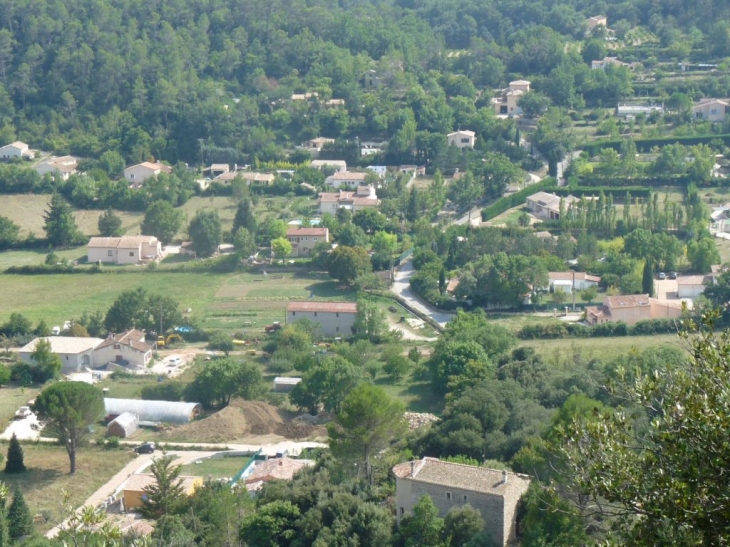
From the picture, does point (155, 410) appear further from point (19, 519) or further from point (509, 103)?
point (509, 103)

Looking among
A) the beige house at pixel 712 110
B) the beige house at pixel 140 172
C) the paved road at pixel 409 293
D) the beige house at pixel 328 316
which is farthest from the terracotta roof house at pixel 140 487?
the beige house at pixel 712 110

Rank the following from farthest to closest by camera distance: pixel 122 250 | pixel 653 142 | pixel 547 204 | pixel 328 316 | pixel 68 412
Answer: pixel 653 142 → pixel 547 204 → pixel 122 250 → pixel 328 316 → pixel 68 412

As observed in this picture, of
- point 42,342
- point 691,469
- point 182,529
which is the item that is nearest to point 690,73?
point 42,342

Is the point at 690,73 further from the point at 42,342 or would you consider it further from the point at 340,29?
the point at 42,342

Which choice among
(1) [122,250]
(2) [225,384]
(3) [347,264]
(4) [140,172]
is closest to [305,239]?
(3) [347,264]

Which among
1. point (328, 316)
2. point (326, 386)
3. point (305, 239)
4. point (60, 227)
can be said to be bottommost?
point (326, 386)

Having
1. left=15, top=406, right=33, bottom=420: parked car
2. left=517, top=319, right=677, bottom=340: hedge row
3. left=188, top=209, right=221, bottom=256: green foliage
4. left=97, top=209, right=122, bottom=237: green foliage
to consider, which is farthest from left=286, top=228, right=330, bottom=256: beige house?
left=15, top=406, right=33, bottom=420: parked car

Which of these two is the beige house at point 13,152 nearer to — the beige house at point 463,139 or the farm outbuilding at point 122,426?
the beige house at point 463,139

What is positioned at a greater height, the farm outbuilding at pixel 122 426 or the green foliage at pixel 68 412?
the green foliage at pixel 68 412
